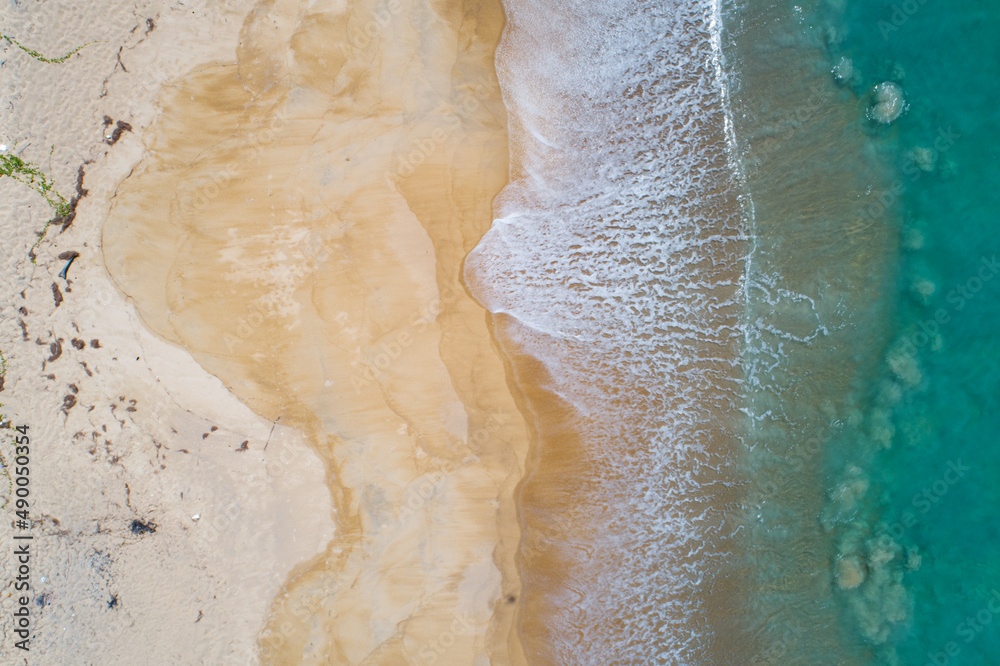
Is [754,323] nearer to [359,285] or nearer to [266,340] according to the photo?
[359,285]

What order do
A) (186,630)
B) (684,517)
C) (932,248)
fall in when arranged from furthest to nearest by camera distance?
(932,248)
(684,517)
(186,630)

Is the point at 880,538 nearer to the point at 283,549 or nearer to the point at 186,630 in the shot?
the point at 283,549

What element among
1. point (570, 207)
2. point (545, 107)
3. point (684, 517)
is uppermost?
point (545, 107)

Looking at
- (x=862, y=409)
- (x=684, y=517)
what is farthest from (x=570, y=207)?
(x=862, y=409)

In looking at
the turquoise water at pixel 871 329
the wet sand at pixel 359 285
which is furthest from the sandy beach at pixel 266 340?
the turquoise water at pixel 871 329

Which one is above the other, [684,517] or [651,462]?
[651,462]

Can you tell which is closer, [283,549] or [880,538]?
[283,549]

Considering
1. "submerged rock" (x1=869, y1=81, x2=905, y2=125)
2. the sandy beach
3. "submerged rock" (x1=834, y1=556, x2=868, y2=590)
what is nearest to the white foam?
the sandy beach
